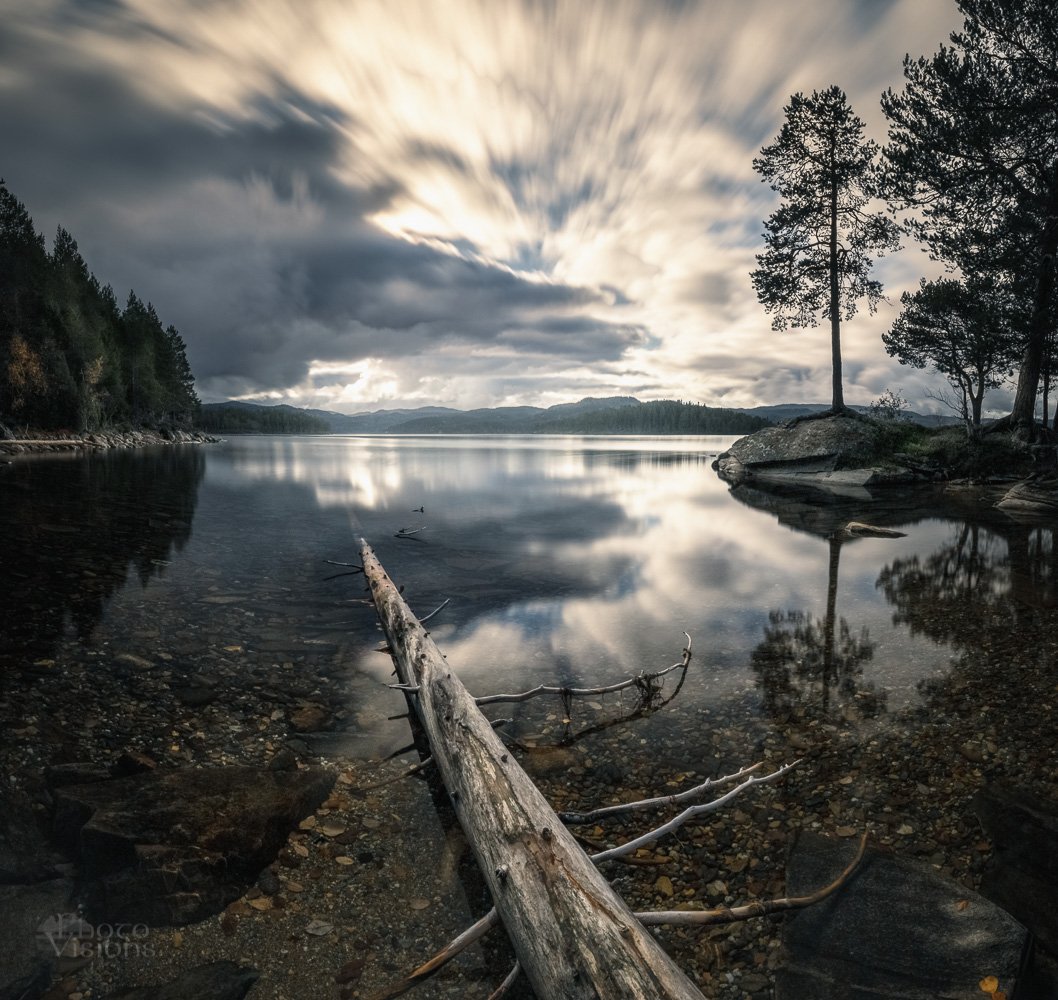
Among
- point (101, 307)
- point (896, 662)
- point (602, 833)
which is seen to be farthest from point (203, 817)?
point (101, 307)

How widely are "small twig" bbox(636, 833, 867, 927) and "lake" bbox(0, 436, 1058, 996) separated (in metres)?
0.18

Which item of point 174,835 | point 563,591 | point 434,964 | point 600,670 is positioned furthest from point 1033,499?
point 174,835

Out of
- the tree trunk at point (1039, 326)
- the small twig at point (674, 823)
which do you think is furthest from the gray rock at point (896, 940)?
the tree trunk at point (1039, 326)

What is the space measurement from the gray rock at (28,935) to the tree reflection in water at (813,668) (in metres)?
6.15

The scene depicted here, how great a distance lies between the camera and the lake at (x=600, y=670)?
4270mm

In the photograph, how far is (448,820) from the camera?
4547 mm

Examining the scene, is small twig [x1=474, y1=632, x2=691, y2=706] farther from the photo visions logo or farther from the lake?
the photo visions logo

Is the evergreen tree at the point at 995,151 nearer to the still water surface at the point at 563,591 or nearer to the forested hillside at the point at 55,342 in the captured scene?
the still water surface at the point at 563,591

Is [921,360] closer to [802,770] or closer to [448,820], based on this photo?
[802,770]

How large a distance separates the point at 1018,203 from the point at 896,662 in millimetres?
30014

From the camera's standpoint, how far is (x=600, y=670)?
757cm

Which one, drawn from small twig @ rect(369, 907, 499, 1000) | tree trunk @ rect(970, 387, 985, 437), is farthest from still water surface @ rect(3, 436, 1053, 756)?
tree trunk @ rect(970, 387, 985, 437)

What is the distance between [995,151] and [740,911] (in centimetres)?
3373

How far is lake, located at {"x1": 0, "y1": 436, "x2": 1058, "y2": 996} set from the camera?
4.27 metres
